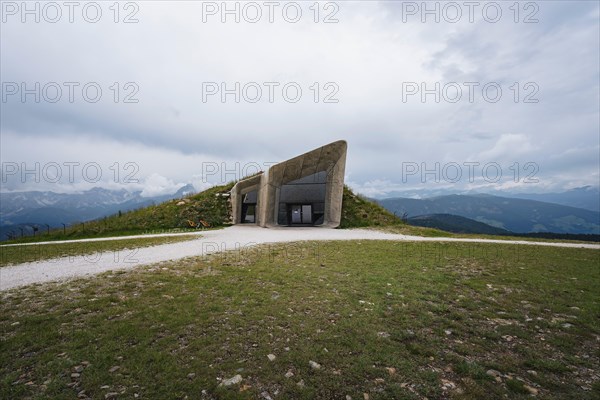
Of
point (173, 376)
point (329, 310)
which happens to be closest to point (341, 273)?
point (329, 310)

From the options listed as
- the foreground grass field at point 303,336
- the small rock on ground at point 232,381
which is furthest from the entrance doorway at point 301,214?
the small rock on ground at point 232,381

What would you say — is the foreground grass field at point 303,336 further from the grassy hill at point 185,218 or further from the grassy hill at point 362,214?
the grassy hill at point 185,218

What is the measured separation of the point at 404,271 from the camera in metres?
11.1

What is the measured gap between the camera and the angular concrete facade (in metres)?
33.8

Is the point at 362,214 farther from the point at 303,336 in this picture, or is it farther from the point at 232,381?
the point at 232,381

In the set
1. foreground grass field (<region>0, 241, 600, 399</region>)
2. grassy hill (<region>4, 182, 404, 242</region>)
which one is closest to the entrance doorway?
grassy hill (<region>4, 182, 404, 242</region>)

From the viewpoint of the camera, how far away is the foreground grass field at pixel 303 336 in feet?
14.2

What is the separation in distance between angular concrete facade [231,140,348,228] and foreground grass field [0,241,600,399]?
23.4m

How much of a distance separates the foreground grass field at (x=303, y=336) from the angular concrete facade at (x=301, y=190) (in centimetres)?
2340

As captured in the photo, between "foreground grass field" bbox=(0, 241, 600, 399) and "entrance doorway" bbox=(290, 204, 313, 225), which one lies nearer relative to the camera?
"foreground grass field" bbox=(0, 241, 600, 399)

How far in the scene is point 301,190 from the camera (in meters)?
36.7

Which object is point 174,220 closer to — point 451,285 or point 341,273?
point 341,273

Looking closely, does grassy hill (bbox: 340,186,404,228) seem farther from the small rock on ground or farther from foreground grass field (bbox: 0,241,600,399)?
the small rock on ground

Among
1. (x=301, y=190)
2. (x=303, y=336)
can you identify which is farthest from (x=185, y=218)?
(x=303, y=336)
